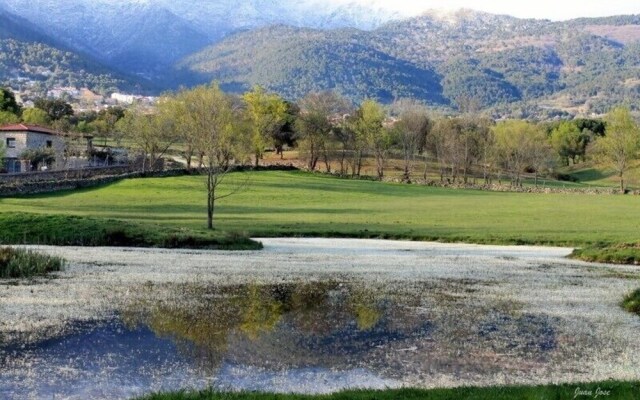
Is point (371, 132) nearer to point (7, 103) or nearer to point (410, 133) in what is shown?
point (410, 133)

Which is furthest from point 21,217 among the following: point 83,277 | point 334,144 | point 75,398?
point 334,144

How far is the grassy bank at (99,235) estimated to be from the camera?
42.8 meters

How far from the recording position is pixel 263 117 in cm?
14138

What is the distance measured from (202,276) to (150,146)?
3566 inches

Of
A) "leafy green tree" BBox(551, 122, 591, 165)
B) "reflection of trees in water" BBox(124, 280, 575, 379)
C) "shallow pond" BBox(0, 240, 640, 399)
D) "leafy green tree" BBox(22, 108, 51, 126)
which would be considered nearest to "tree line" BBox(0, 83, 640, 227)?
"leafy green tree" BBox(22, 108, 51, 126)

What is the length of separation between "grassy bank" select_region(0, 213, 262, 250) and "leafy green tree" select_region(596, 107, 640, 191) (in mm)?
100978

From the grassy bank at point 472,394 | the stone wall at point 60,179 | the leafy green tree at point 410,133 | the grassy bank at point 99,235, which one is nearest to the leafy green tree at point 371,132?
the leafy green tree at point 410,133

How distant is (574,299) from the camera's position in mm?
28141

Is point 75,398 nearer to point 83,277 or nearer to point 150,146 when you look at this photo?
point 83,277

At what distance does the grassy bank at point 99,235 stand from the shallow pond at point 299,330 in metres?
8.71

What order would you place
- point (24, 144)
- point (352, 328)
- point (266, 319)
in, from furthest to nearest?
point (24, 144)
point (266, 319)
point (352, 328)

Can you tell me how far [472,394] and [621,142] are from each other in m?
128

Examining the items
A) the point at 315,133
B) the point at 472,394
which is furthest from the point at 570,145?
the point at 472,394

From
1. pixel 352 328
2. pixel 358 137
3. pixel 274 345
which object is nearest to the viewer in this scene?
pixel 274 345
